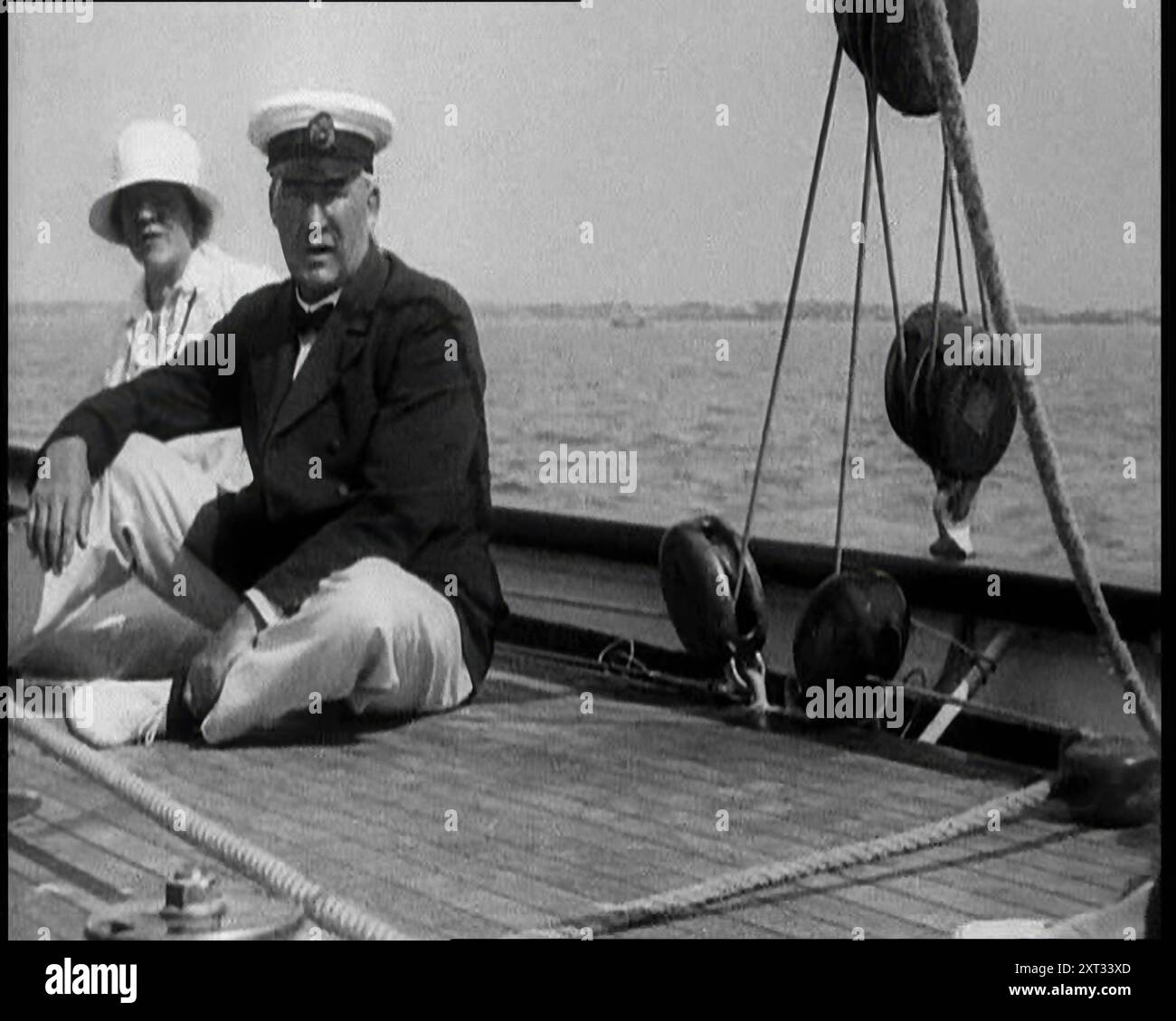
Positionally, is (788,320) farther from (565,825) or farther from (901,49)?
(565,825)

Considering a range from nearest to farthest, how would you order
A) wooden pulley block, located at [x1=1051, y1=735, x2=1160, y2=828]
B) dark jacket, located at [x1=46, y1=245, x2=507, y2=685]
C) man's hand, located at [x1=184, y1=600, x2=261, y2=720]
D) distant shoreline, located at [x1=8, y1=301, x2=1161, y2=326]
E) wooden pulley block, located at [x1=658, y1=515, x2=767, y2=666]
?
wooden pulley block, located at [x1=1051, y1=735, x2=1160, y2=828] < distant shoreline, located at [x1=8, y1=301, x2=1161, y2=326] < man's hand, located at [x1=184, y1=600, x2=261, y2=720] < dark jacket, located at [x1=46, y1=245, x2=507, y2=685] < wooden pulley block, located at [x1=658, y1=515, x2=767, y2=666]

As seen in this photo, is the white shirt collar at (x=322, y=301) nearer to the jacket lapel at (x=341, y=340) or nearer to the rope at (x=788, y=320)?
the jacket lapel at (x=341, y=340)

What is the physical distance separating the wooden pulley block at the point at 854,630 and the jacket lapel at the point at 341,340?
0.84 metres

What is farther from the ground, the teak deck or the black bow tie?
the black bow tie

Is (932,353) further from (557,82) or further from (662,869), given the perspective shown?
(662,869)

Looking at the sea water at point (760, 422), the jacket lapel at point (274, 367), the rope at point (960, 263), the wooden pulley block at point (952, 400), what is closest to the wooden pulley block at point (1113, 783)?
the sea water at point (760, 422)

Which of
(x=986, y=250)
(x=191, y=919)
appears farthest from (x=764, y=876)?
(x=986, y=250)

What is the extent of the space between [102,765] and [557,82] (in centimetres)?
126

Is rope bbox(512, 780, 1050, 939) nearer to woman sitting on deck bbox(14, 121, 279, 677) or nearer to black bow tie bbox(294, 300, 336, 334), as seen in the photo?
Result: woman sitting on deck bbox(14, 121, 279, 677)

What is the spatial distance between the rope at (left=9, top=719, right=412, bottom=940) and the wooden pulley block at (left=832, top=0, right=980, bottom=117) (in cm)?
147

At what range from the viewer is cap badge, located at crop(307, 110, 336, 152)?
305 centimetres

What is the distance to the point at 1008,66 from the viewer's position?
3039 mm

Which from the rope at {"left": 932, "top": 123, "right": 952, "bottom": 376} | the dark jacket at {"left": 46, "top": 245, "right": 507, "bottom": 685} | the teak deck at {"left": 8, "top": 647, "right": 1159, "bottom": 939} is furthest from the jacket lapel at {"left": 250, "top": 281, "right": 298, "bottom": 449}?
the rope at {"left": 932, "top": 123, "right": 952, "bottom": 376}
